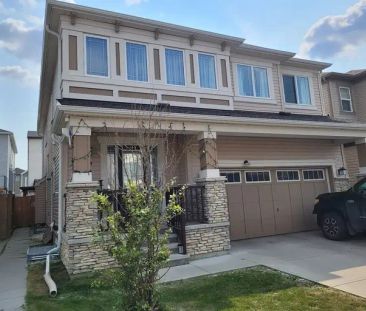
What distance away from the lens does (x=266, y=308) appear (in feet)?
16.2

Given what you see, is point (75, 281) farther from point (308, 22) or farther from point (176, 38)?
point (308, 22)

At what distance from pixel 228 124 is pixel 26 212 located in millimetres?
13668

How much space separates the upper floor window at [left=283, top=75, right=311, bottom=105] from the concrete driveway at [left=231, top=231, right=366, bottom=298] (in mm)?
5454

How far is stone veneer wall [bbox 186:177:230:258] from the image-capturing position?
816 centimetres

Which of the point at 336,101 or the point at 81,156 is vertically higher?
the point at 336,101

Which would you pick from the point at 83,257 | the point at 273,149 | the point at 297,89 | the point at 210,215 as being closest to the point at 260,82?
the point at 297,89

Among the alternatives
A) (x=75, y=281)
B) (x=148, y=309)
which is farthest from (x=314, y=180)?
(x=148, y=309)

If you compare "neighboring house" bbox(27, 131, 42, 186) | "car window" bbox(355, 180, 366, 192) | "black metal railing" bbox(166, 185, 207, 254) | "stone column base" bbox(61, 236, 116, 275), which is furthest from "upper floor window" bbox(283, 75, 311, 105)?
"neighboring house" bbox(27, 131, 42, 186)

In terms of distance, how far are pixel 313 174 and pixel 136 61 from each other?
7.87 m

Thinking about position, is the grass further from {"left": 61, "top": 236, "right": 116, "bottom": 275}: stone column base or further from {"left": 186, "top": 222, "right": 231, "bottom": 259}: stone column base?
{"left": 186, "top": 222, "right": 231, "bottom": 259}: stone column base

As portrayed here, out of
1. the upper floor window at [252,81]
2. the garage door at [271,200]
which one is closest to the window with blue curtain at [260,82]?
the upper floor window at [252,81]

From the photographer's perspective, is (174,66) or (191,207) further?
(174,66)

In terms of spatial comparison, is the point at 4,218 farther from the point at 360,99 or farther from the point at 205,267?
the point at 360,99

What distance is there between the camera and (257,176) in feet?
37.2
